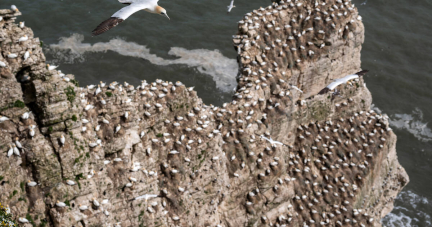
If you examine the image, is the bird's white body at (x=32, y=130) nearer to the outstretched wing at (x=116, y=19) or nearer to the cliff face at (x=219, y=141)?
the cliff face at (x=219, y=141)

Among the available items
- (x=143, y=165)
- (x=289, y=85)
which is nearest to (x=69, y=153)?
(x=143, y=165)

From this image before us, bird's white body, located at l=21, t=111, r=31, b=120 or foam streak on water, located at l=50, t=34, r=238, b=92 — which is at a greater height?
bird's white body, located at l=21, t=111, r=31, b=120

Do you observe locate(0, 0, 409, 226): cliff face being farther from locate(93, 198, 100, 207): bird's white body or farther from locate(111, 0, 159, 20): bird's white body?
locate(111, 0, 159, 20): bird's white body

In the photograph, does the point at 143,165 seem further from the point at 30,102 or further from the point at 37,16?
the point at 37,16

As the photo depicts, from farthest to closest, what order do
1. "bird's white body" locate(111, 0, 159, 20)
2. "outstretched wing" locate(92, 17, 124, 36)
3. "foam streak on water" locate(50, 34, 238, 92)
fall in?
"foam streak on water" locate(50, 34, 238, 92) → "bird's white body" locate(111, 0, 159, 20) → "outstretched wing" locate(92, 17, 124, 36)

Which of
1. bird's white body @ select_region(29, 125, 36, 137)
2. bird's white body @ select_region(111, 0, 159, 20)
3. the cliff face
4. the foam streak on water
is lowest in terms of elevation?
the foam streak on water

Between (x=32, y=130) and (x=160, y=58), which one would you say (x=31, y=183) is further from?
(x=160, y=58)

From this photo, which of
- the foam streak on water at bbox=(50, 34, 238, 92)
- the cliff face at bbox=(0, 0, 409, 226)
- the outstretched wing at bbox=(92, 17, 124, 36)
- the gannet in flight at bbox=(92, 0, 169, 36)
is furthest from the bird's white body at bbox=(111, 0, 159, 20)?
the foam streak on water at bbox=(50, 34, 238, 92)
